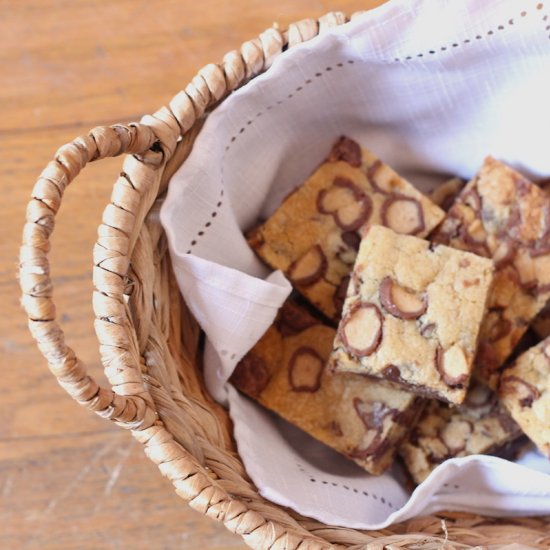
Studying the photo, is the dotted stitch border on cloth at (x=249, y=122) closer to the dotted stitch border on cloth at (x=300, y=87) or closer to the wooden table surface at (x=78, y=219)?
the dotted stitch border on cloth at (x=300, y=87)

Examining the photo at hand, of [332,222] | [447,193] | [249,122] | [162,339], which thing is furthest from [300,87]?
[162,339]

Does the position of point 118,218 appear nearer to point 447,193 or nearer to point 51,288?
point 51,288

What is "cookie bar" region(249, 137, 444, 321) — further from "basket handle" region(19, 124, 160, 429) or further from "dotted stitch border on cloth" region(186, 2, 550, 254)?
"basket handle" region(19, 124, 160, 429)

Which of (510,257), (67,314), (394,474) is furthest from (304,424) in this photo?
(67,314)

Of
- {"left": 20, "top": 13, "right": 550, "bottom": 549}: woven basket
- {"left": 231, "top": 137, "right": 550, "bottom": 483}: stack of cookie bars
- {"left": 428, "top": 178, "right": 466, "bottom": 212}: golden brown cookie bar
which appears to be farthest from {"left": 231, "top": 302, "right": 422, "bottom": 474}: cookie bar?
{"left": 428, "top": 178, "right": 466, "bottom": 212}: golden brown cookie bar

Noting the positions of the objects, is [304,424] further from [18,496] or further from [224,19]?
[224,19]

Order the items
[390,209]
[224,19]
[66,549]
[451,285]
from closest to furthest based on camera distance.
Result: [451,285] → [390,209] → [66,549] → [224,19]
